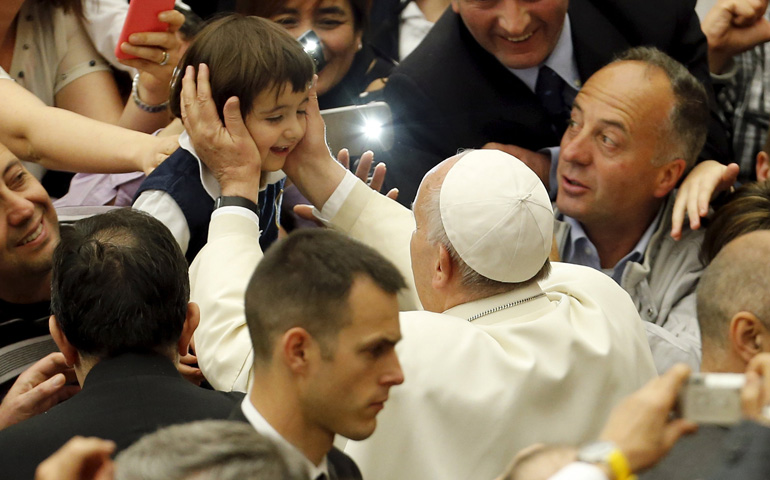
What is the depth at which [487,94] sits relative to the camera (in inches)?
150

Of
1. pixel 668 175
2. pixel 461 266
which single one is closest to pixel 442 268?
pixel 461 266

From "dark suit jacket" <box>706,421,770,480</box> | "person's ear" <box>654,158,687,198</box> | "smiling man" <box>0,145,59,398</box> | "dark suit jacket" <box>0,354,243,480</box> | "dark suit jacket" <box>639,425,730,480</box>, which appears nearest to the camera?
"dark suit jacket" <box>706,421,770,480</box>

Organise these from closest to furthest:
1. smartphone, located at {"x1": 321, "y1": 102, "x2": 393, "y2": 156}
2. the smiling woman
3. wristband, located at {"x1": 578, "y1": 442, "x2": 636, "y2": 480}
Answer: wristband, located at {"x1": 578, "y1": 442, "x2": 636, "y2": 480}, smartphone, located at {"x1": 321, "y1": 102, "x2": 393, "y2": 156}, the smiling woman

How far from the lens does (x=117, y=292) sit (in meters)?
2.12

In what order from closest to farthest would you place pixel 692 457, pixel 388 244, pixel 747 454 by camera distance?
pixel 747 454 → pixel 692 457 → pixel 388 244

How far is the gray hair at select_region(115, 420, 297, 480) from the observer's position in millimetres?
1287

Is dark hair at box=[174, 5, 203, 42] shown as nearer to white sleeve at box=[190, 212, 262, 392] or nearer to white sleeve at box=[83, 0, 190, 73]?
white sleeve at box=[83, 0, 190, 73]

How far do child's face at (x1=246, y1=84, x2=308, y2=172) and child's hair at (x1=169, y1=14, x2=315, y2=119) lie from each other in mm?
19

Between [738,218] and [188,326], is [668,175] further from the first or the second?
[188,326]

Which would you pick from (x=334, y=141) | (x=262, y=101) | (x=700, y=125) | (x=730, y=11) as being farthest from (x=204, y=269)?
(x=730, y=11)

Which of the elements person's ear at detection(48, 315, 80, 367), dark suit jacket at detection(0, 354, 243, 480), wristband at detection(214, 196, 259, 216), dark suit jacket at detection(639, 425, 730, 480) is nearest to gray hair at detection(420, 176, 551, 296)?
wristband at detection(214, 196, 259, 216)

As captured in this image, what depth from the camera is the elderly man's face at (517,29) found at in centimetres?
371

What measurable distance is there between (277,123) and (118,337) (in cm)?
99

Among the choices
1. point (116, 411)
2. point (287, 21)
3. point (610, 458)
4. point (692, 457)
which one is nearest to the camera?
point (610, 458)
